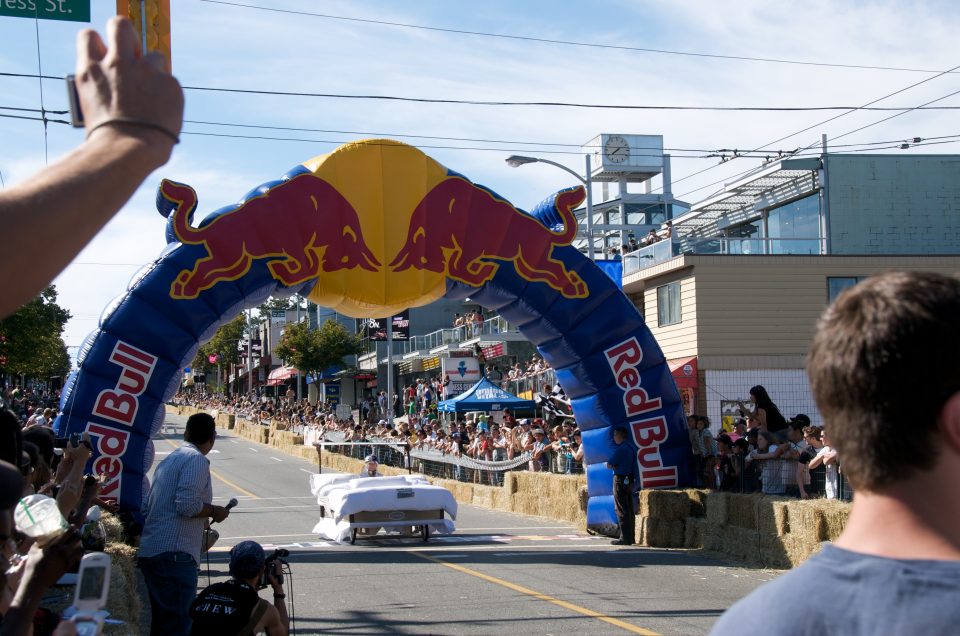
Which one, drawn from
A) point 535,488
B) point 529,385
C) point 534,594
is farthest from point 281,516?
point 529,385

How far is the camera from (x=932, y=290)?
6.04 ft

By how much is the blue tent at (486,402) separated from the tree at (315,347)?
34480mm

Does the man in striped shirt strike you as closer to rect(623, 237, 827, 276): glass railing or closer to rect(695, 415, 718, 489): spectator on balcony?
rect(695, 415, 718, 489): spectator on balcony

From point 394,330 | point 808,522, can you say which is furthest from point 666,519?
point 394,330

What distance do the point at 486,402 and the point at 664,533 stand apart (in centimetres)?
1465

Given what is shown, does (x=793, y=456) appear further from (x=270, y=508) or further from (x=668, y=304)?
(x=668, y=304)

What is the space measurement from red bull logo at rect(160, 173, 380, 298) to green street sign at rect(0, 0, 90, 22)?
6431mm

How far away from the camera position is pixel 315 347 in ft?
211

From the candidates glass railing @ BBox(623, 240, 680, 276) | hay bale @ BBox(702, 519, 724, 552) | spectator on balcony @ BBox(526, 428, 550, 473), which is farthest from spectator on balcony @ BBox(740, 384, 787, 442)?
glass railing @ BBox(623, 240, 680, 276)

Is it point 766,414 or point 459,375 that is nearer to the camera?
point 766,414

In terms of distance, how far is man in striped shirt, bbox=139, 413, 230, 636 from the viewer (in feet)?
21.8

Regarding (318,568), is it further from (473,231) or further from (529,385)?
(529,385)

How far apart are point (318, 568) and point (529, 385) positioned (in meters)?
23.8

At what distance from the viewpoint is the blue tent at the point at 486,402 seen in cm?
3006
